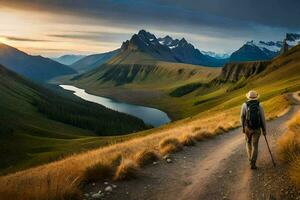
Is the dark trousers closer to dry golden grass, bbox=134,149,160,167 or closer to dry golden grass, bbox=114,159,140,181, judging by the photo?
dry golden grass, bbox=134,149,160,167

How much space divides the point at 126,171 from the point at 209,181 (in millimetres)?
3077

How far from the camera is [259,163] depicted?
57.3ft

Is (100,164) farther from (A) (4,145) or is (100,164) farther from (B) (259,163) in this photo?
(A) (4,145)

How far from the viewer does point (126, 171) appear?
14.9 meters

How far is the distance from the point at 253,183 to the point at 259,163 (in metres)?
3.52

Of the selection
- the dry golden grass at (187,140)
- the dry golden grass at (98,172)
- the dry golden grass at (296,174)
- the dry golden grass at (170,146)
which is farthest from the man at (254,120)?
the dry golden grass at (187,140)

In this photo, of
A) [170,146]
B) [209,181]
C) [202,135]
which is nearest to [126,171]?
[209,181]

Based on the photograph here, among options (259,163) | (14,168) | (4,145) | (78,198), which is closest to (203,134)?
(259,163)

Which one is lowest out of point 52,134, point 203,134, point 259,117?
point 52,134

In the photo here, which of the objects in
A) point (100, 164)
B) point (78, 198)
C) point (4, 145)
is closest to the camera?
point (78, 198)

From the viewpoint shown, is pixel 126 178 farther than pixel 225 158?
No

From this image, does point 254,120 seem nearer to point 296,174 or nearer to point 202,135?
point 296,174

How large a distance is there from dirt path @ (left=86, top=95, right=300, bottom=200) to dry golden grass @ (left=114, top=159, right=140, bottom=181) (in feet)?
0.91

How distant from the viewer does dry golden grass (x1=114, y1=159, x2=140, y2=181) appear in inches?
579
